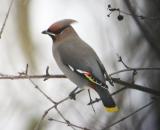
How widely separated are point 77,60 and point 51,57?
0.10 meters

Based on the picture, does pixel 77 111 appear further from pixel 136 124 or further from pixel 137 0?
pixel 137 0

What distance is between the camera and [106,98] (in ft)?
4.53

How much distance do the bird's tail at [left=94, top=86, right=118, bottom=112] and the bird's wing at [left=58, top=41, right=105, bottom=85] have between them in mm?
29

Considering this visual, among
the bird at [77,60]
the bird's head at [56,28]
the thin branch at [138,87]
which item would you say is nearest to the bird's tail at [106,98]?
the bird at [77,60]

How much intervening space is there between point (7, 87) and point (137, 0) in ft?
1.94

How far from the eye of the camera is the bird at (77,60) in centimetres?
138

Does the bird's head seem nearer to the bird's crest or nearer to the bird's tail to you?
the bird's crest

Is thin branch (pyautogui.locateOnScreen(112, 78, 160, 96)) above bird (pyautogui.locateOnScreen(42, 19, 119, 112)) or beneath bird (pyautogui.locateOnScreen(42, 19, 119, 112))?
beneath

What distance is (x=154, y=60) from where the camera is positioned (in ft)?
5.27

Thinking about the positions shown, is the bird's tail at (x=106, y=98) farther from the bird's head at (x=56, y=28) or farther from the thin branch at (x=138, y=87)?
the bird's head at (x=56, y=28)

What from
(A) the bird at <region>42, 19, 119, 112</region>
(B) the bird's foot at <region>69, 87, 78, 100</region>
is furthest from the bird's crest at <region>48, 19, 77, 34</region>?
(B) the bird's foot at <region>69, 87, 78, 100</region>

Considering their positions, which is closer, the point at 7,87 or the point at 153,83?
the point at 7,87

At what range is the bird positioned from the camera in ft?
4.51

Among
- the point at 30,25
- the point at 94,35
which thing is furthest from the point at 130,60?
the point at 30,25
